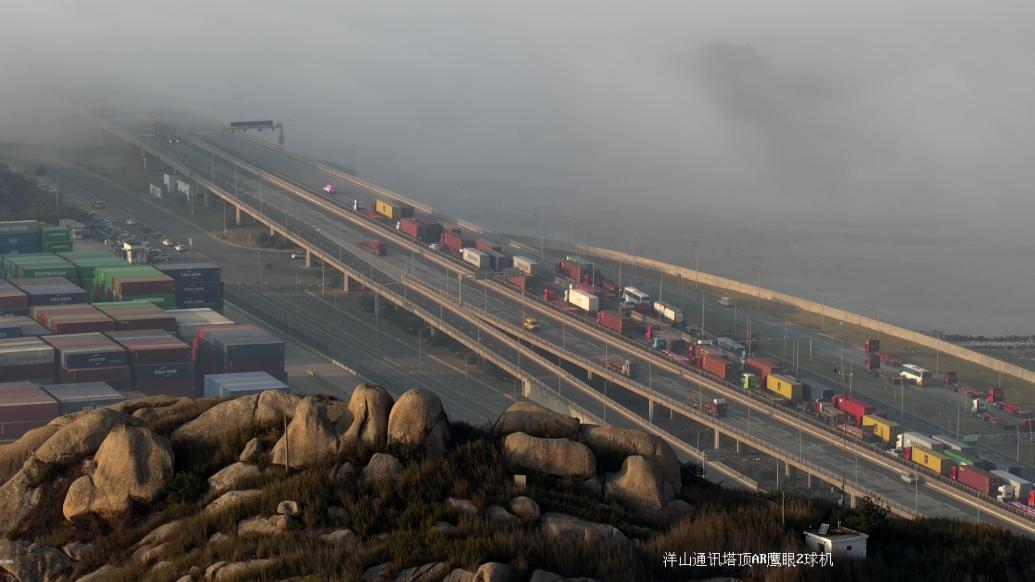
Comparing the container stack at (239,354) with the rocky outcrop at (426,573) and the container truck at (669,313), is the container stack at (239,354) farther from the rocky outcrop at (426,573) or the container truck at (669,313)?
the rocky outcrop at (426,573)

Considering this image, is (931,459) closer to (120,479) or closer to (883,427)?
(883,427)

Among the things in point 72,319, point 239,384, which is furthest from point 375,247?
point 239,384

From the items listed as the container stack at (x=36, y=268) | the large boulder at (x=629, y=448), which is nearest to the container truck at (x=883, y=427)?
the large boulder at (x=629, y=448)

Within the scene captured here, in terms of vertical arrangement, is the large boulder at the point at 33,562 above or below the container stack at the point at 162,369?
above

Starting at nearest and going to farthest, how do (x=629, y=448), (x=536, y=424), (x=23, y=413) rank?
(x=629, y=448) → (x=536, y=424) → (x=23, y=413)

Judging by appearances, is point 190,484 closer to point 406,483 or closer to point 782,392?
point 406,483

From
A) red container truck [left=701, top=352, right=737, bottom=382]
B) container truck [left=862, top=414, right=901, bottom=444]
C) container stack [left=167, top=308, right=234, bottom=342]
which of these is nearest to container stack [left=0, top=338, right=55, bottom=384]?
container stack [left=167, top=308, right=234, bottom=342]

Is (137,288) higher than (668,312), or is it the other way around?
(668,312)
